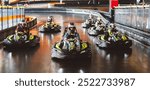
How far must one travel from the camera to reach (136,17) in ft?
52.9

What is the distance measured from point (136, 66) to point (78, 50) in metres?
1.70

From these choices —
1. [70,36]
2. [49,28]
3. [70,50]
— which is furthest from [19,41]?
[49,28]

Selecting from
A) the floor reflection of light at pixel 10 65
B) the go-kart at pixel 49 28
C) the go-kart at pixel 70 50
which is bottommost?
the floor reflection of light at pixel 10 65

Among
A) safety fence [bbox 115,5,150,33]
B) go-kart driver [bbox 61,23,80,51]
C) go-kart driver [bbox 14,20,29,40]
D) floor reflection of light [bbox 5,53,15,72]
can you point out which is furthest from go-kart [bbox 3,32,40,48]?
safety fence [bbox 115,5,150,33]

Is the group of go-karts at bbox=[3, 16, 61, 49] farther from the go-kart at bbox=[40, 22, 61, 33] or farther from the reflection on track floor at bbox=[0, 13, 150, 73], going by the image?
the go-kart at bbox=[40, 22, 61, 33]

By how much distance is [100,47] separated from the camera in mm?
12227

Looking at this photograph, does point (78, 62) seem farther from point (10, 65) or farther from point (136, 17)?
point (136, 17)

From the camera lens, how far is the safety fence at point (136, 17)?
1385 cm

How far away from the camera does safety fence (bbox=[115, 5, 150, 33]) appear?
545 inches

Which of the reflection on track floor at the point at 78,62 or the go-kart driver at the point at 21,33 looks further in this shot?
the go-kart driver at the point at 21,33

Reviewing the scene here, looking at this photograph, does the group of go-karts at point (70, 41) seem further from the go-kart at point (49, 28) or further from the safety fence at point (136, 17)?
the go-kart at point (49, 28)

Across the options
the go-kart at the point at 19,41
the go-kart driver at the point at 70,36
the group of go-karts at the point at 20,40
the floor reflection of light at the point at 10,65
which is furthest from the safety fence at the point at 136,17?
the floor reflection of light at the point at 10,65

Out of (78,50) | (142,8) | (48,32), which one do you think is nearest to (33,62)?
(78,50)

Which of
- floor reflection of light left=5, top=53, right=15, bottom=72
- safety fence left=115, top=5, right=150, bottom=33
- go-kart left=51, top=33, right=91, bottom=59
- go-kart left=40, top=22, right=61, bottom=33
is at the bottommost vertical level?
floor reflection of light left=5, top=53, right=15, bottom=72
